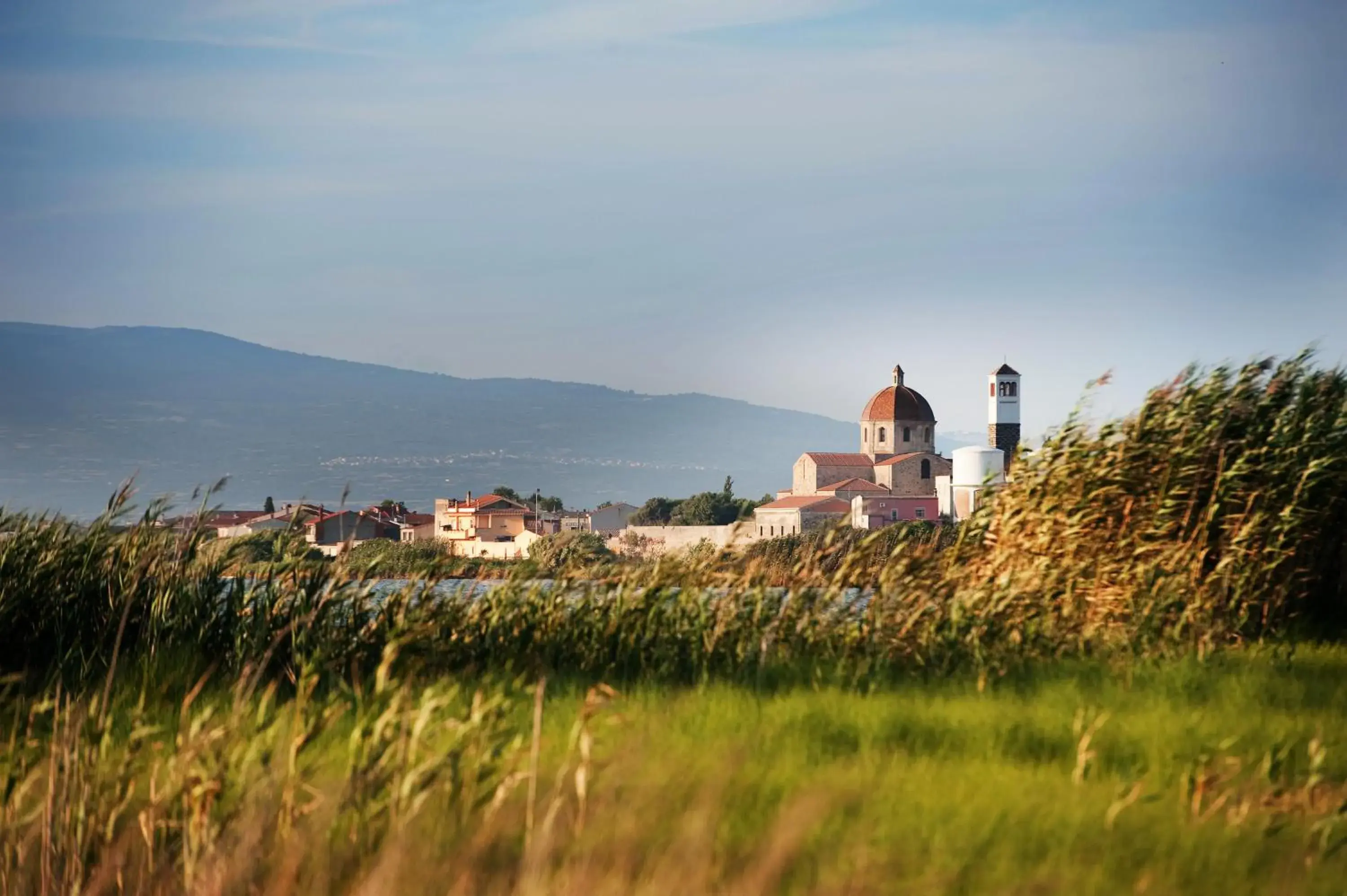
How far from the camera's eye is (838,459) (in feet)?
334

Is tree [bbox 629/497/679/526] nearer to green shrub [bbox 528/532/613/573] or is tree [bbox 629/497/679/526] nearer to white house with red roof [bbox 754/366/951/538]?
white house with red roof [bbox 754/366/951/538]

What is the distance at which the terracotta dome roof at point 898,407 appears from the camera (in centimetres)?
10656

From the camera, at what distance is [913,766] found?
544cm

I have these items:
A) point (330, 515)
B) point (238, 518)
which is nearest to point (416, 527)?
point (238, 518)

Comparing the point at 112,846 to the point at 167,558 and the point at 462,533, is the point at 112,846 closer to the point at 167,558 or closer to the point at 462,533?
the point at 167,558

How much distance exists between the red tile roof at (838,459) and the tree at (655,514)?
11.3 meters

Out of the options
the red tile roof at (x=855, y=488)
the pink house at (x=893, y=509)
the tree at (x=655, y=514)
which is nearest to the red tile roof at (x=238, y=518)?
the tree at (x=655, y=514)

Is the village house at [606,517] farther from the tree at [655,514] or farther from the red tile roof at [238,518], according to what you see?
the red tile roof at [238,518]

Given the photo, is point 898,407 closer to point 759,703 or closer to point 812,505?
point 812,505

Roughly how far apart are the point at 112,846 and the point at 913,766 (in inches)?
114

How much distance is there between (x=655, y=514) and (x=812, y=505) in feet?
65.8

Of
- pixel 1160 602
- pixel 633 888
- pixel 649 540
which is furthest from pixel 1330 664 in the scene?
pixel 649 540

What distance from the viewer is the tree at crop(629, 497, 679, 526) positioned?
4063 inches

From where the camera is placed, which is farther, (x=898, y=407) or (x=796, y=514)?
(x=898, y=407)
